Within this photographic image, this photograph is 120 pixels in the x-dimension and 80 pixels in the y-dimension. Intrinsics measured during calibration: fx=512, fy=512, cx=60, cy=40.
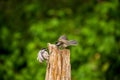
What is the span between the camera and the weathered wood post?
324 centimetres

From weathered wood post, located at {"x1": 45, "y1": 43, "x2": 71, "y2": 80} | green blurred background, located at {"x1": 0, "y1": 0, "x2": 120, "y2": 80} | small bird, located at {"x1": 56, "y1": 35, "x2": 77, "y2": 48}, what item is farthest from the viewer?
green blurred background, located at {"x1": 0, "y1": 0, "x2": 120, "y2": 80}

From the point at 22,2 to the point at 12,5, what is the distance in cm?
16

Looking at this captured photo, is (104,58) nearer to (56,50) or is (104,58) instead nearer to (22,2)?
(22,2)

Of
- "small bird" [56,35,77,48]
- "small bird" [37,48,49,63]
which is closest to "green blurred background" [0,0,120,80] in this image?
"small bird" [56,35,77,48]

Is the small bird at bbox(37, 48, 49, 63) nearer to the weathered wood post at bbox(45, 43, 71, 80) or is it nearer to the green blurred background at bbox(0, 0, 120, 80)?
the weathered wood post at bbox(45, 43, 71, 80)

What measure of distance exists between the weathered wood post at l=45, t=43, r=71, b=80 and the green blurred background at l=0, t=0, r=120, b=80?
330 centimetres

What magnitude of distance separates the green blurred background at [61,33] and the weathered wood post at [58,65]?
3.30 meters

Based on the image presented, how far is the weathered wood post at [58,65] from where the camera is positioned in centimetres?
324

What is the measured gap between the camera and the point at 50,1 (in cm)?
709

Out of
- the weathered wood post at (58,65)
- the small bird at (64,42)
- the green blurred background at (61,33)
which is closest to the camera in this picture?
the weathered wood post at (58,65)

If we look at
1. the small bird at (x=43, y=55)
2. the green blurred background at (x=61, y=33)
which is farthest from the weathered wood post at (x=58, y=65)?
the green blurred background at (x=61, y=33)

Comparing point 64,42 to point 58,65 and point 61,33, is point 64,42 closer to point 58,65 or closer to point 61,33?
point 58,65

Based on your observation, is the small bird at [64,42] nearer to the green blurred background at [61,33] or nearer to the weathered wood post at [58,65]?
the weathered wood post at [58,65]

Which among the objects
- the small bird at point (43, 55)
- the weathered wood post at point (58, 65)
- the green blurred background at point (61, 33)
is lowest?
the weathered wood post at point (58, 65)
